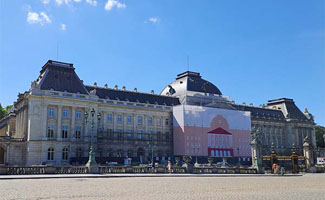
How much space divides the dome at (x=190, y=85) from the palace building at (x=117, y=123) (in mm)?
263

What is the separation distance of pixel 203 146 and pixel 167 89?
23218 mm

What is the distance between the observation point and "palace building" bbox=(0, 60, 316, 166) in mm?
60500

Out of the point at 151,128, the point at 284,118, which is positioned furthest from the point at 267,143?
the point at 151,128

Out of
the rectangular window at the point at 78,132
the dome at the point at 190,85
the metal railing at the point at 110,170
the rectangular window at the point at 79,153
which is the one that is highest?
the dome at the point at 190,85

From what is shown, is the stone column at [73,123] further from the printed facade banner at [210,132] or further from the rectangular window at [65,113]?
the printed facade banner at [210,132]

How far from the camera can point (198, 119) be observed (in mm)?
75125

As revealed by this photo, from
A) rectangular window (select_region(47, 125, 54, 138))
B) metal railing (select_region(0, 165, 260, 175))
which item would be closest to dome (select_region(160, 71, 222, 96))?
rectangular window (select_region(47, 125, 54, 138))

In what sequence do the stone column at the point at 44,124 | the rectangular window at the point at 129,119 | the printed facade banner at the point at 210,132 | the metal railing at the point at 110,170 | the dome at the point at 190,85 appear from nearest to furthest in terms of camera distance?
the metal railing at the point at 110,170 → the stone column at the point at 44,124 → the printed facade banner at the point at 210,132 → the rectangular window at the point at 129,119 → the dome at the point at 190,85

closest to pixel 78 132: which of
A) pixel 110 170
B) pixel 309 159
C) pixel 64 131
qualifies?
pixel 64 131

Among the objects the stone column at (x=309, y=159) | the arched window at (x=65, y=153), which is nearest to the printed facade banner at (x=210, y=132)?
the arched window at (x=65, y=153)

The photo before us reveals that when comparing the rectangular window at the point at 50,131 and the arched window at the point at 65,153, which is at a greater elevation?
the rectangular window at the point at 50,131

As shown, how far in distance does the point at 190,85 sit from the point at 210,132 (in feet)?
47.5

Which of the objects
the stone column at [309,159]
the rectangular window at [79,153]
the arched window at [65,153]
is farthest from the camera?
the rectangular window at [79,153]

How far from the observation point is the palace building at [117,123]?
60.5 m
